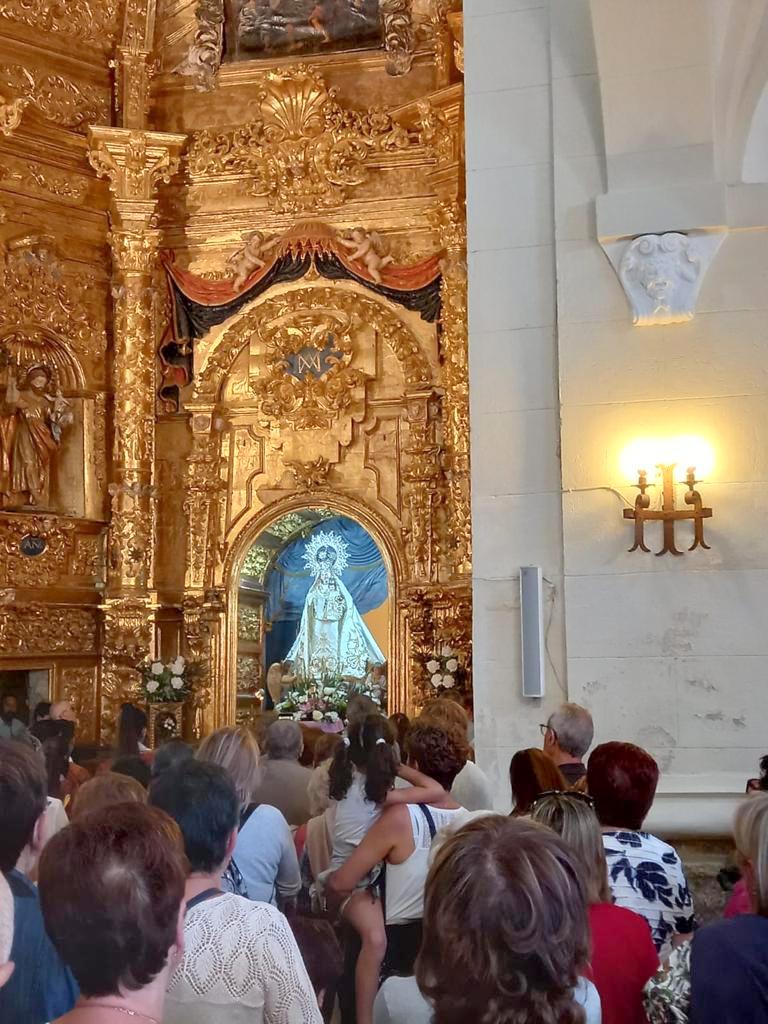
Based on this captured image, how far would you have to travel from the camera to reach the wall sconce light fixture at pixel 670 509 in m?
5.65

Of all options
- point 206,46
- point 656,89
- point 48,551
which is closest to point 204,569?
point 48,551

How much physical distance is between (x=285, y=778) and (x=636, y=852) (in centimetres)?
250

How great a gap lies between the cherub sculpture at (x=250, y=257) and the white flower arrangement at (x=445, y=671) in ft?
16.0

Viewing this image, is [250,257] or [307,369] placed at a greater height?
[250,257]

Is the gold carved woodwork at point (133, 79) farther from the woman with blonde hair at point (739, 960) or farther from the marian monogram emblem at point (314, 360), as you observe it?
the woman with blonde hair at point (739, 960)

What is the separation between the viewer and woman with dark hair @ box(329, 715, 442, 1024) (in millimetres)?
3924

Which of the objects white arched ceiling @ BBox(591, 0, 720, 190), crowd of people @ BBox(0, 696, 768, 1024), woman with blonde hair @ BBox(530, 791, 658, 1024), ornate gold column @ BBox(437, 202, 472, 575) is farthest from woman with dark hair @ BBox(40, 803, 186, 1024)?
ornate gold column @ BBox(437, 202, 472, 575)

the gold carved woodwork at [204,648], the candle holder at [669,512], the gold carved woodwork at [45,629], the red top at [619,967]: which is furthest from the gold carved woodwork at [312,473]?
the red top at [619,967]

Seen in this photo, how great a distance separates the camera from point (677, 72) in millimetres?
5832

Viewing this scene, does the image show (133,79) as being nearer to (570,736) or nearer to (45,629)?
(45,629)

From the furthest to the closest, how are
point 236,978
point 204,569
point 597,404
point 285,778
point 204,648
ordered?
1. point 204,569
2. point 204,648
3. point 597,404
4. point 285,778
5. point 236,978

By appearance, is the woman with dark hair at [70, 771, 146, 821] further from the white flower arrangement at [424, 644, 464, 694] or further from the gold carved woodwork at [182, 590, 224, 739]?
the gold carved woodwork at [182, 590, 224, 739]

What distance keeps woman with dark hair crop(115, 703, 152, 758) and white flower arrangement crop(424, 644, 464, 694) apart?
2838 mm

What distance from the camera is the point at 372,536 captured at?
1381 cm
